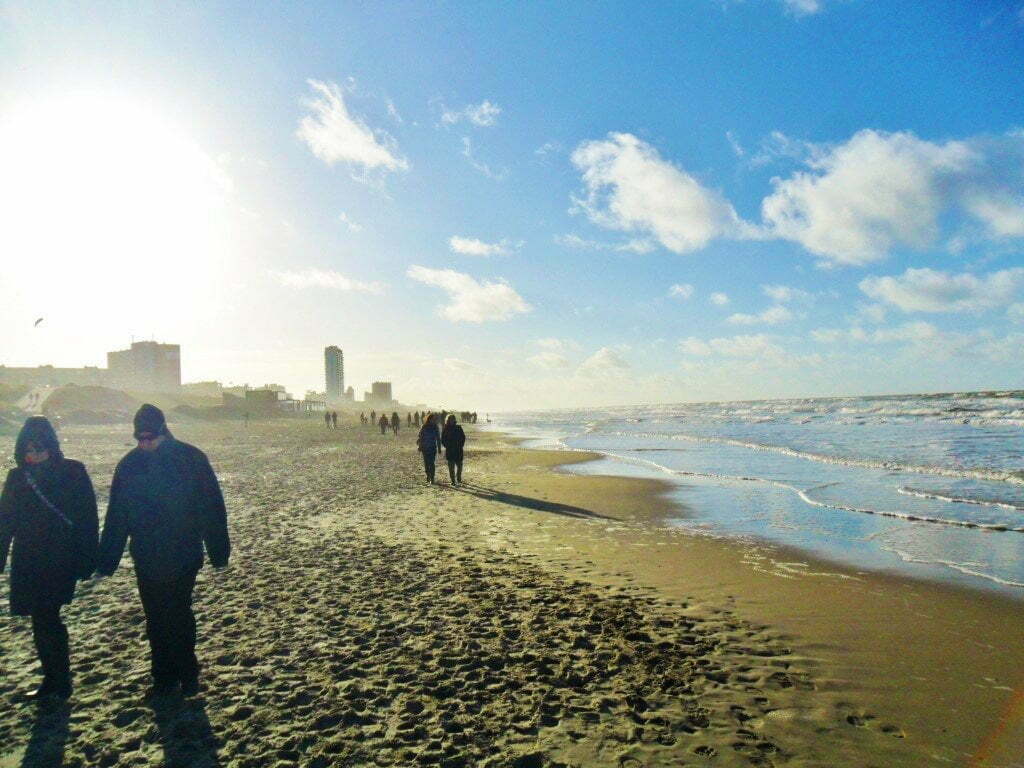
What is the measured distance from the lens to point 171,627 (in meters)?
Answer: 4.91

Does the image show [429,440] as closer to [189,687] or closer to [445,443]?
[445,443]

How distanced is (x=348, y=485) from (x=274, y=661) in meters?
13.8

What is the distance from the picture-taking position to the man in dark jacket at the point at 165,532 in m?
4.74

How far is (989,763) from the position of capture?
162 inches

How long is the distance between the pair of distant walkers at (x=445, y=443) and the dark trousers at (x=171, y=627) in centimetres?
1316

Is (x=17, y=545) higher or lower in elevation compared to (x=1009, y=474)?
higher

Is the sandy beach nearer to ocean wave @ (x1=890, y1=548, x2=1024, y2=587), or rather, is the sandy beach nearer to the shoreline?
the shoreline

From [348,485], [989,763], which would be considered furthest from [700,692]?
[348,485]

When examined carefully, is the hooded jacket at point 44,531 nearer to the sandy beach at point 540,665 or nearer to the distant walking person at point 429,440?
the sandy beach at point 540,665

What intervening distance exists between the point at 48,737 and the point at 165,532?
Result: 1.69m

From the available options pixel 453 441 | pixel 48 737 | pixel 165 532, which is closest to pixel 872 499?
pixel 453 441

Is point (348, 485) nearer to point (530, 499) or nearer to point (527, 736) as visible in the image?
point (530, 499)

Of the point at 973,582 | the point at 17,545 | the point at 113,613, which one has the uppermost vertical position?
the point at 17,545

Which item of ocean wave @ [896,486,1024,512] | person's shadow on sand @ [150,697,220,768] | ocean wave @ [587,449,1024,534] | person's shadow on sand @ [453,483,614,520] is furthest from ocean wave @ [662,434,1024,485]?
person's shadow on sand @ [150,697,220,768]
